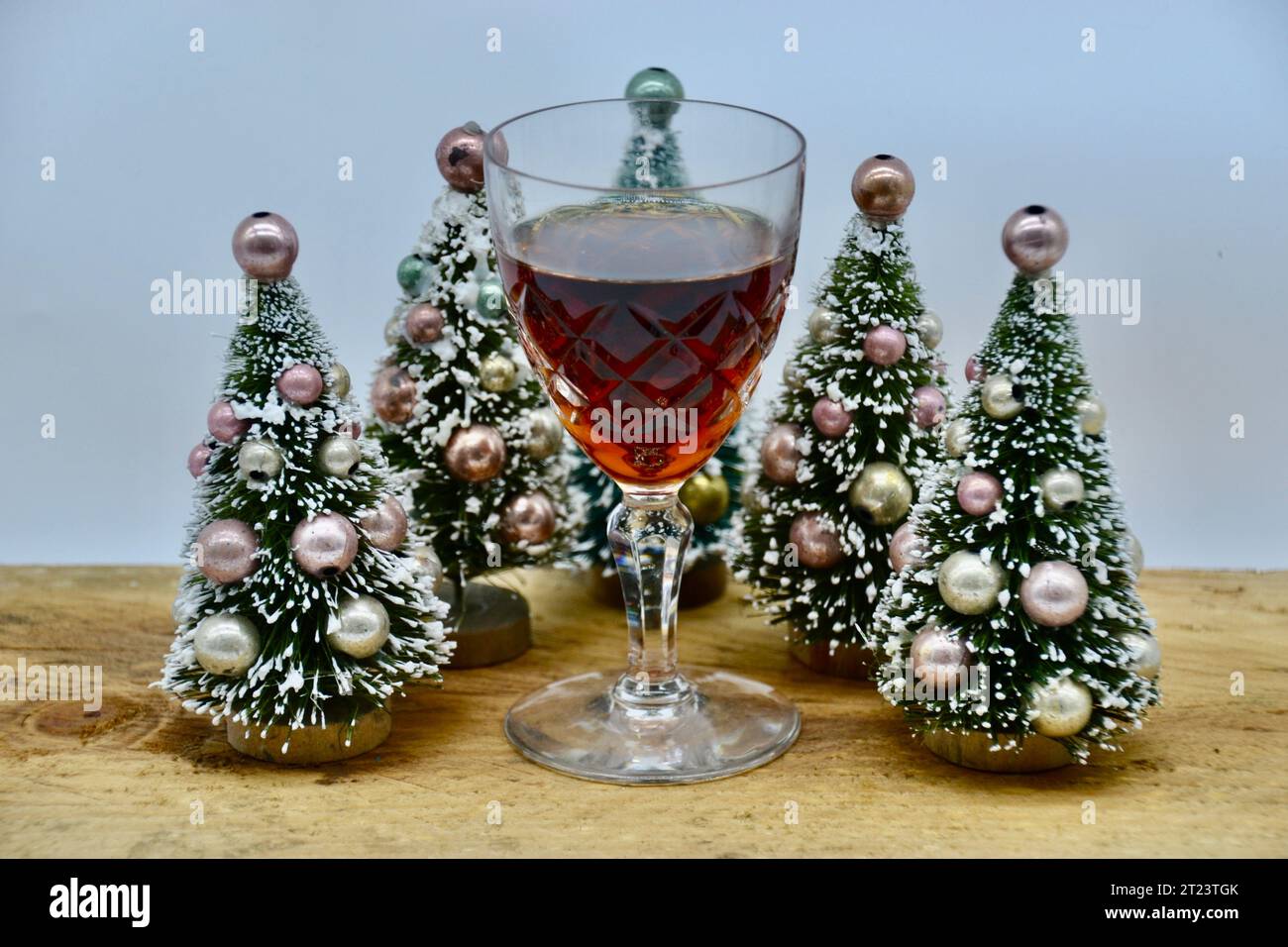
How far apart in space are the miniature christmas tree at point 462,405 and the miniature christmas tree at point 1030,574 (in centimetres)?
40

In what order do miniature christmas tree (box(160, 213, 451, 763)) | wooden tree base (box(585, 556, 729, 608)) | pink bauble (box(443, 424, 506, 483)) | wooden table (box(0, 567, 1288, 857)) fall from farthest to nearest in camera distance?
wooden tree base (box(585, 556, 729, 608)) < pink bauble (box(443, 424, 506, 483)) < miniature christmas tree (box(160, 213, 451, 763)) < wooden table (box(0, 567, 1288, 857))

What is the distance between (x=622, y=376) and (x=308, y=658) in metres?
0.31

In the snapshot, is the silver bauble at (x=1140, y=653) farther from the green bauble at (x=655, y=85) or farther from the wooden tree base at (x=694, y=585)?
the green bauble at (x=655, y=85)

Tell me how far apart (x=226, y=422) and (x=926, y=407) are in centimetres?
56

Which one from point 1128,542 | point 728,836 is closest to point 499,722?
point 728,836

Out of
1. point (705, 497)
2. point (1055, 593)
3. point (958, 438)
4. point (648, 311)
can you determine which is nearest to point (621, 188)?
point (648, 311)

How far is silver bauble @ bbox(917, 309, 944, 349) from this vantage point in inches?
48.0

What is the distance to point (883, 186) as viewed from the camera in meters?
1.16

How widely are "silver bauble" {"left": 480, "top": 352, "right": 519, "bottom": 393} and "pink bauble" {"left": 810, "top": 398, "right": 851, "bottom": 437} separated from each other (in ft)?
0.88

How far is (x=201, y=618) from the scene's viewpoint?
1079mm

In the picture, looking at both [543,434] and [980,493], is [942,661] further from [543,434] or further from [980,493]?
[543,434]

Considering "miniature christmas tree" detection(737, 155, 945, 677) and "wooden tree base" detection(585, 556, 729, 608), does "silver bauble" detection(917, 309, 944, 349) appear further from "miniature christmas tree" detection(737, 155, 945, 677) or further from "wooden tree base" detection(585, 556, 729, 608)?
"wooden tree base" detection(585, 556, 729, 608)

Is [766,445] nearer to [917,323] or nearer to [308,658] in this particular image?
[917,323]

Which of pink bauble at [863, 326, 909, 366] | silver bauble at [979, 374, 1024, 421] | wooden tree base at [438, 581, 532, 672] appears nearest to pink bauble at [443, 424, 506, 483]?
wooden tree base at [438, 581, 532, 672]
